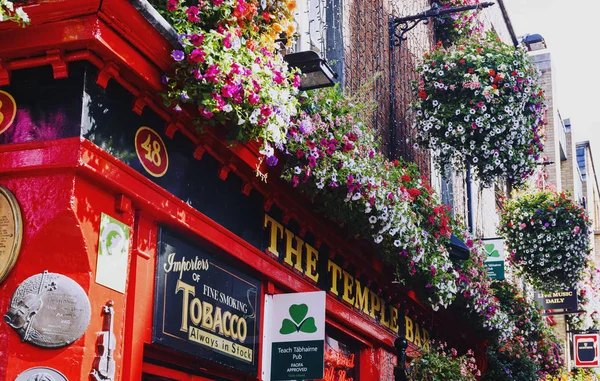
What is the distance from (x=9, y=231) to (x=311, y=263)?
4173 mm

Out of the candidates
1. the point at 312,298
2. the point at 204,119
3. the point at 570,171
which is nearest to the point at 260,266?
the point at 312,298

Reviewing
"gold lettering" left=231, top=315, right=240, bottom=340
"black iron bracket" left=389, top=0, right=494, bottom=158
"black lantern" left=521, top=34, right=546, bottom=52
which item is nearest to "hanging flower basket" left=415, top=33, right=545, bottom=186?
"black iron bracket" left=389, top=0, right=494, bottom=158

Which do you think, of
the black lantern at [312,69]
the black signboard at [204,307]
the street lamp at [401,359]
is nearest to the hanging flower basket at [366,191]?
the black lantern at [312,69]

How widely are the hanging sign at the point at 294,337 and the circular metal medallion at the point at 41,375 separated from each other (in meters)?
2.89

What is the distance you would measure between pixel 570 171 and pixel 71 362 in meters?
29.5

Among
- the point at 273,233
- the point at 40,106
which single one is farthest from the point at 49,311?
the point at 273,233

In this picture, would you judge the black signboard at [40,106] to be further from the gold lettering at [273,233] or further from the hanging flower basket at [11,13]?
the gold lettering at [273,233]

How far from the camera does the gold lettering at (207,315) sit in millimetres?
6832

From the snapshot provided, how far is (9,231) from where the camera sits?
17.9 ft

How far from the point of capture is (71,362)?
5238mm

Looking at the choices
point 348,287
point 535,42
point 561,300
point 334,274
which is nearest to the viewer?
point 334,274

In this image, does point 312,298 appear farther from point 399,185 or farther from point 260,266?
point 399,185

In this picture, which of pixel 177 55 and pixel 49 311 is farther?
pixel 177 55

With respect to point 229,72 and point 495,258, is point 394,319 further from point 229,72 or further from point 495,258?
point 229,72
